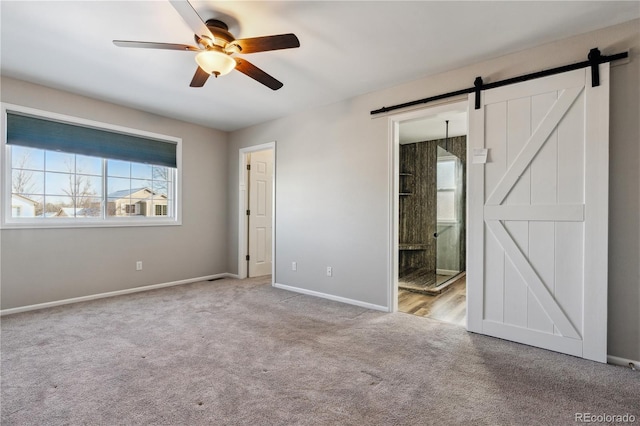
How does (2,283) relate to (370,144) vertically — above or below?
below

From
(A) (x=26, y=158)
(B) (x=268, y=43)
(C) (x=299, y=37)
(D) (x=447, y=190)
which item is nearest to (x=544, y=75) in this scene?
(C) (x=299, y=37)

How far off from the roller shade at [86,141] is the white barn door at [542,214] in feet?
13.6

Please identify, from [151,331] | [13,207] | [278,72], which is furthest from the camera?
[13,207]

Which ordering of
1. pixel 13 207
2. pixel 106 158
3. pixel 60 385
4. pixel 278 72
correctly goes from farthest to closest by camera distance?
pixel 106 158 < pixel 13 207 < pixel 278 72 < pixel 60 385

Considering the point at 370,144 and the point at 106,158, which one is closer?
the point at 370,144

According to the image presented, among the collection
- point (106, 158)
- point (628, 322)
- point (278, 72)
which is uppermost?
point (278, 72)

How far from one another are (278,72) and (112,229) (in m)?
3.03

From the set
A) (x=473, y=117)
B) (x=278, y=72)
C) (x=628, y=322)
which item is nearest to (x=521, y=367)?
(x=628, y=322)

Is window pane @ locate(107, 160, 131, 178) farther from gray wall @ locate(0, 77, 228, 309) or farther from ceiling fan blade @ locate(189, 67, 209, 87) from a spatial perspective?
ceiling fan blade @ locate(189, 67, 209, 87)

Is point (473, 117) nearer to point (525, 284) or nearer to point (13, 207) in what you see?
point (525, 284)

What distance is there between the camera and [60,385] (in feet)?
6.32

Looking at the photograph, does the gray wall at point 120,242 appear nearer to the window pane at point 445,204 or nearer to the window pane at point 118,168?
the window pane at point 118,168

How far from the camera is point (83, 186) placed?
3.87m

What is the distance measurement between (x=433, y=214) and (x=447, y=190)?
1042 mm
